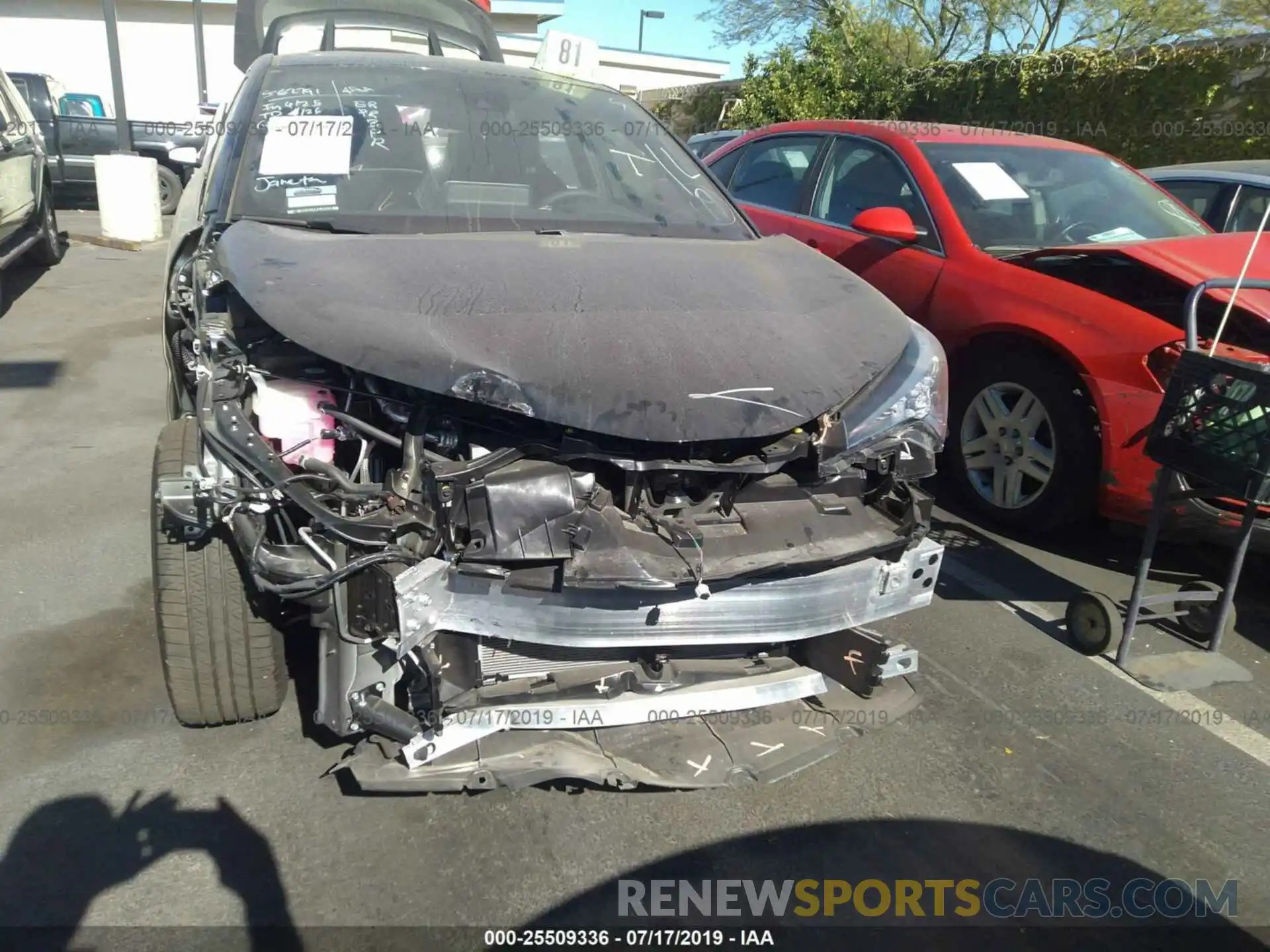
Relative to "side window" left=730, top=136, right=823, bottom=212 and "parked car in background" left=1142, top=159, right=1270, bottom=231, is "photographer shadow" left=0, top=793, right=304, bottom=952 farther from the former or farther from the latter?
"parked car in background" left=1142, top=159, right=1270, bottom=231

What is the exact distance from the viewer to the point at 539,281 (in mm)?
2551

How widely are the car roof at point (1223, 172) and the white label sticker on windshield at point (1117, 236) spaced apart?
5.75 feet

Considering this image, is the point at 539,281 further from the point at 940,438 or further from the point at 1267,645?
the point at 1267,645

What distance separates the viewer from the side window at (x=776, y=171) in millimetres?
5617

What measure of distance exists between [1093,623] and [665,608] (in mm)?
2044

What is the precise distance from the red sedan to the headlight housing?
1.40 meters

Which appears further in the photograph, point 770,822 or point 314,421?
point 770,822

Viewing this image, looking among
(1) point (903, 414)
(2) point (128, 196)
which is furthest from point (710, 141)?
(2) point (128, 196)

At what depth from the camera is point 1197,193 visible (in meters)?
6.18


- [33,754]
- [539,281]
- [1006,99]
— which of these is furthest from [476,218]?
[1006,99]

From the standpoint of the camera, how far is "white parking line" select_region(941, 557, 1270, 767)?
298 centimetres

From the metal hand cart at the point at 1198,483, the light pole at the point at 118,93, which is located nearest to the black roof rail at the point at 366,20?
the metal hand cart at the point at 1198,483

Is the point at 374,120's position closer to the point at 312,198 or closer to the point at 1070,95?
the point at 312,198

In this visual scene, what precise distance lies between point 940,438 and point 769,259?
89 cm
